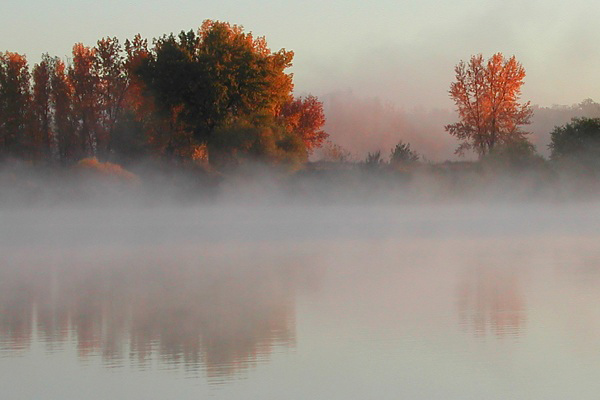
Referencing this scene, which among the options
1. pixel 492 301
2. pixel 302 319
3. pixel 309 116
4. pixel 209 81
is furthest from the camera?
pixel 309 116

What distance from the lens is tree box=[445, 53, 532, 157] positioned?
46.0 metres

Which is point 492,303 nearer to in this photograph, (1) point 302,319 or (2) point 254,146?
(1) point 302,319

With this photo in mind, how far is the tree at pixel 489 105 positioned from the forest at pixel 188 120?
0.87m

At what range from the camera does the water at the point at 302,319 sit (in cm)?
619

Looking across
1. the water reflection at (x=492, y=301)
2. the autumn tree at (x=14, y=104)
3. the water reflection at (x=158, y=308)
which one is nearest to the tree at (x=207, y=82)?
the autumn tree at (x=14, y=104)

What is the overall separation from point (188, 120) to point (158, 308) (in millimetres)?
31258

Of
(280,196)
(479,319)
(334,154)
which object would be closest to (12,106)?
(280,196)

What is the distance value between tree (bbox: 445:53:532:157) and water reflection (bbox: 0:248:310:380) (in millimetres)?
32434

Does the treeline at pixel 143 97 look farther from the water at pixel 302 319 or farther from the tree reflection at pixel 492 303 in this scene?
the tree reflection at pixel 492 303

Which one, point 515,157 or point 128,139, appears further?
point 128,139

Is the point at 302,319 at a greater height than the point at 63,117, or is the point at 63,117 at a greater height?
the point at 63,117

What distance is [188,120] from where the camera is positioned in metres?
40.2

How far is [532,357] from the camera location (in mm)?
6840

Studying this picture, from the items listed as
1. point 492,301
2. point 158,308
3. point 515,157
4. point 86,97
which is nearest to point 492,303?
point 492,301
